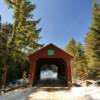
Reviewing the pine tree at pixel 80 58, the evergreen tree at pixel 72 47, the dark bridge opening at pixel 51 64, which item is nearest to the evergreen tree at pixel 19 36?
the dark bridge opening at pixel 51 64

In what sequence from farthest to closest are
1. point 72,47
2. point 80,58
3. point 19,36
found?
point 72,47, point 80,58, point 19,36

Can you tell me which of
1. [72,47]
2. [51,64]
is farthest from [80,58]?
[51,64]

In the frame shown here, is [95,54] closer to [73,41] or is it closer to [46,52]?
[46,52]

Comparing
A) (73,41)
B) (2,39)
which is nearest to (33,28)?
(2,39)

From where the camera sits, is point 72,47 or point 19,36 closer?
point 19,36

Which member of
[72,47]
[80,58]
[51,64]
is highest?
[72,47]

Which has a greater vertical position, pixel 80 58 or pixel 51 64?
pixel 80 58

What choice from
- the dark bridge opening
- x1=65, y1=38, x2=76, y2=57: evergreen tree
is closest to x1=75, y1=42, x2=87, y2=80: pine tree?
x1=65, y1=38, x2=76, y2=57: evergreen tree

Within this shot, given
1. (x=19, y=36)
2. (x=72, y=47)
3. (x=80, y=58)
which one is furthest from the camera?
(x=72, y=47)

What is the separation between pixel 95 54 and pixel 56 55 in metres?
19.0

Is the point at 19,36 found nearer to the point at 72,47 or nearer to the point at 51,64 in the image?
the point at 51,64

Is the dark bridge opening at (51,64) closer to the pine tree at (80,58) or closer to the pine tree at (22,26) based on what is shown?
the pine tree at (22,26)

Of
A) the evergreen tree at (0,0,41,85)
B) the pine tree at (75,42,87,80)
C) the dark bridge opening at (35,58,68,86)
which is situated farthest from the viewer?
the pine tree at (75,42,87,80)

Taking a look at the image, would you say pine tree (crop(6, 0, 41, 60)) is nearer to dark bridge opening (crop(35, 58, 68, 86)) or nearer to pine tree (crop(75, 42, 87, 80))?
dark bridge opening (crop(35, 58, 68, 86))
